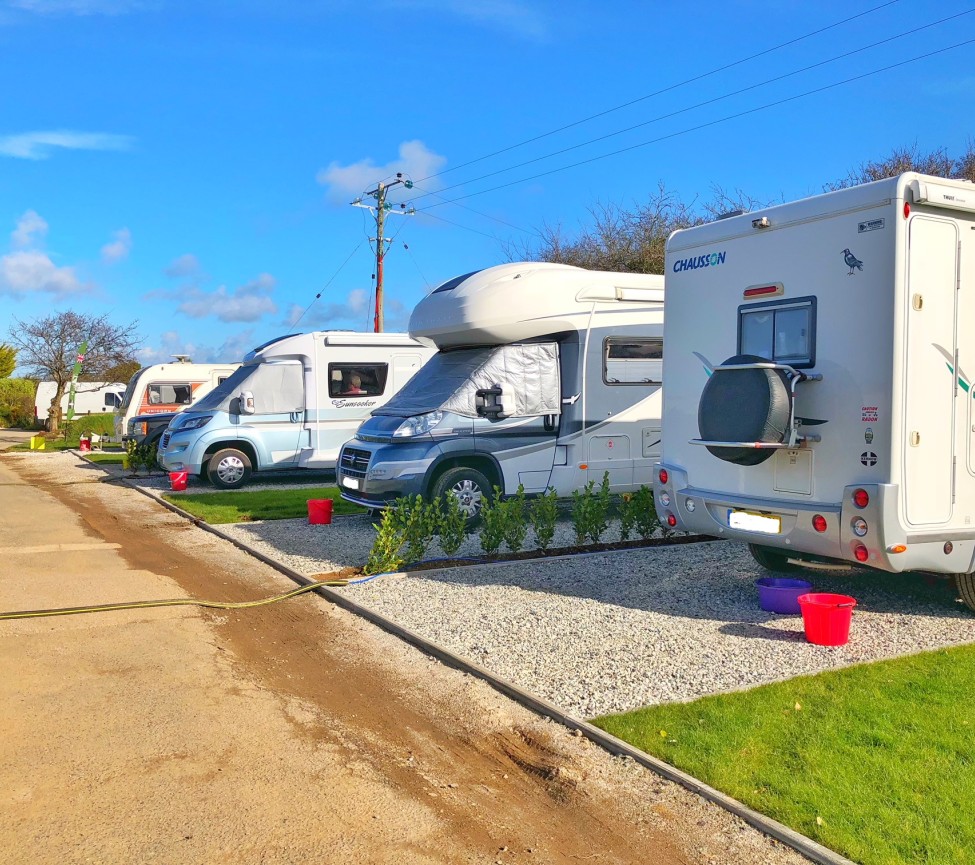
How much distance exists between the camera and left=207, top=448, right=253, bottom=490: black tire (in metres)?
16.4

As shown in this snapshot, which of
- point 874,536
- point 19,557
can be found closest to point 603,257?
point 19,557

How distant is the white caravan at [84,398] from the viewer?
4034cm

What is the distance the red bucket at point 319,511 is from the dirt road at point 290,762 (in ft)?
14.1

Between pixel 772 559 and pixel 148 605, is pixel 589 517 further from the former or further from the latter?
pixel 148 605

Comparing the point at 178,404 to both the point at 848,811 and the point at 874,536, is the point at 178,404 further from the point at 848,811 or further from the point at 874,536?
the point at 848,811

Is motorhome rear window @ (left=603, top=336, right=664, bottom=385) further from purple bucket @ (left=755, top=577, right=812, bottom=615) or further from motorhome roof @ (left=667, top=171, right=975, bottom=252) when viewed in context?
purple bucket @ (left=755, top=577, right=812, bottom=615)

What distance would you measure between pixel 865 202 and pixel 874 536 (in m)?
2.22

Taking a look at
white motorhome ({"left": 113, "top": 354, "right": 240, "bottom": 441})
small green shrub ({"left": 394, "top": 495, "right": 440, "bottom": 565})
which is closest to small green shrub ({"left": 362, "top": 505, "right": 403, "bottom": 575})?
small green shrub ({"left": 394, "top": 495, "right": 440, "bottom": 565})

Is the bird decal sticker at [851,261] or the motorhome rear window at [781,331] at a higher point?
the bird decal sticker at [851,261]

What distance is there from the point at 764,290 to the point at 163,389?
21389 millimetres

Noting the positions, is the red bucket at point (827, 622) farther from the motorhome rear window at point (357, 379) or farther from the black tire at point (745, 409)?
the motorhome rear window at point (357, 379)

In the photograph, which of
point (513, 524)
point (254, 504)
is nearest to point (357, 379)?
point (254, 504)

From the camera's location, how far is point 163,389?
2544 centimetres

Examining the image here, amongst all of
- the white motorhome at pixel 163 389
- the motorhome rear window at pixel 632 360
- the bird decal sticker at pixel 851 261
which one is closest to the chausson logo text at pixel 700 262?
the bird decal sticker at pixel 851 261
